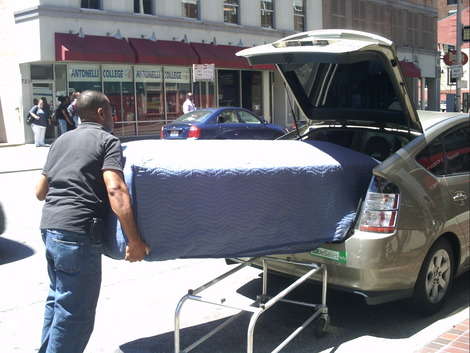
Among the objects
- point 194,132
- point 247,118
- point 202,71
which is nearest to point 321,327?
point 194,132

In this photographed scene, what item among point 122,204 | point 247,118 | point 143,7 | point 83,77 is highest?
point 143,7

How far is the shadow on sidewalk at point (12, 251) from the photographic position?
6953mm

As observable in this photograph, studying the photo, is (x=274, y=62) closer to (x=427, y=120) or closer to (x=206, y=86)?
(x=427, y=120)

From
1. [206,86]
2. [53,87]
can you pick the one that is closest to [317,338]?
[53,87]

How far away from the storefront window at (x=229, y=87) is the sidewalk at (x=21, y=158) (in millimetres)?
9966

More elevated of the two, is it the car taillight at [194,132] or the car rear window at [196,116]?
the car rear window at [196,116]

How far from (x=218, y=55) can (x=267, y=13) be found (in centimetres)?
548

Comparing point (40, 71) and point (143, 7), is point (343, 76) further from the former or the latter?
point (143, 7)

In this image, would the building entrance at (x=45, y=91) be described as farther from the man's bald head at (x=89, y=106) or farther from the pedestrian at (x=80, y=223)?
the pedestrian at (x=80, y=223)

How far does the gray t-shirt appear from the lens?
3338 millimetres

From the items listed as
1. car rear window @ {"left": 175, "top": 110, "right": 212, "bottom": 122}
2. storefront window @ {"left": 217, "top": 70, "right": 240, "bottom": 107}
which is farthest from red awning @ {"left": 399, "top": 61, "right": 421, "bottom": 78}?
car rear window @ {"left": 175, "top": 110, "right": 212, "bottom": 122}

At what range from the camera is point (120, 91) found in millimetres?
24109

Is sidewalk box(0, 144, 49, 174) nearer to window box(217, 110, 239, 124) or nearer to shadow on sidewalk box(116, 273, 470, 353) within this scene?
window box(217, 110, 239, 124)

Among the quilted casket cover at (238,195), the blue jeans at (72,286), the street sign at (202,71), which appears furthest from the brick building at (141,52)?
the blue jeans at (72,286)
